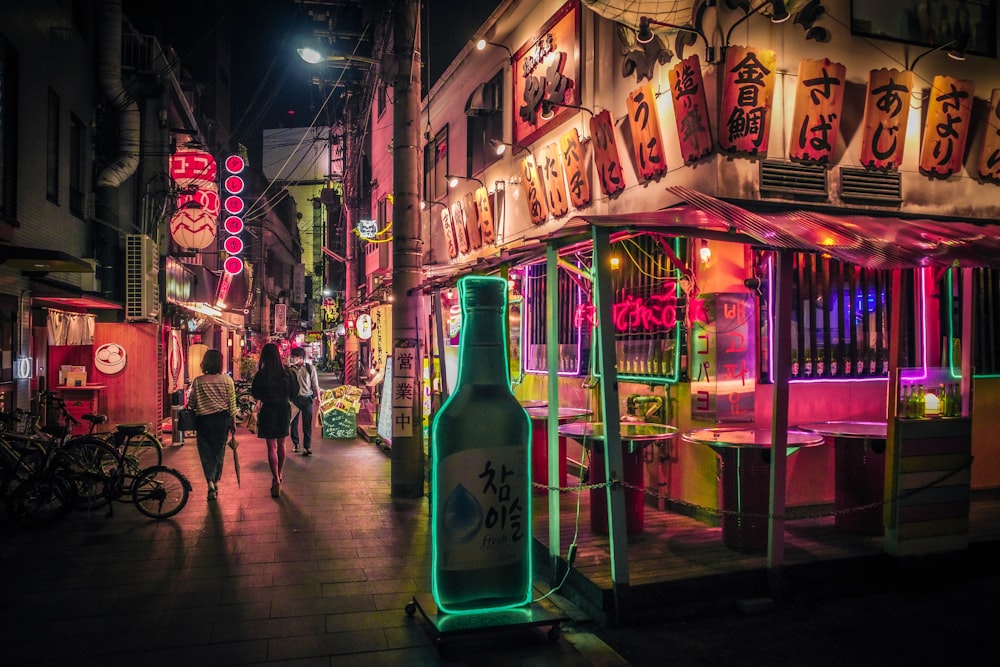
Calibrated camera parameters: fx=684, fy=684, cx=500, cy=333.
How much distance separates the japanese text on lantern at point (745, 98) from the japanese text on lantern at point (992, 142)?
3.70 metres

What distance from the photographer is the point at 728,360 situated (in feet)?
27.4

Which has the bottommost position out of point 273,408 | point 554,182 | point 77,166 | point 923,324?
point 273,408

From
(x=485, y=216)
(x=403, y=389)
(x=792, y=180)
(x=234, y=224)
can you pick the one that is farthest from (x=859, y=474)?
(x=234, y=224)

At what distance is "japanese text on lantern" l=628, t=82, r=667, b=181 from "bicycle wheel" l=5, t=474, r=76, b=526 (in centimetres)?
869

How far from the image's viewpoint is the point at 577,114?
1081 centimetres

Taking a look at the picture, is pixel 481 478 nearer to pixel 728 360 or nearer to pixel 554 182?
pixel 728 360

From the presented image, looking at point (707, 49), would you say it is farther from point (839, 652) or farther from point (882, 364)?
point (839, 652)

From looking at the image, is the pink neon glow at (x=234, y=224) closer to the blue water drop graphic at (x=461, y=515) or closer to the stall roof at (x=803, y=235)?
the stall roof at (x=803, y=235)

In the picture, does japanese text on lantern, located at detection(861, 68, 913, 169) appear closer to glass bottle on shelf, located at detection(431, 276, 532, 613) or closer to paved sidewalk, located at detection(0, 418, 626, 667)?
glass bottle on shelf, located at detection(431, 276, 532, 613)

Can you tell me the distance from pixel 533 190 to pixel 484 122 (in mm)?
4221

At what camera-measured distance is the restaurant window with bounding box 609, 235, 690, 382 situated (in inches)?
349

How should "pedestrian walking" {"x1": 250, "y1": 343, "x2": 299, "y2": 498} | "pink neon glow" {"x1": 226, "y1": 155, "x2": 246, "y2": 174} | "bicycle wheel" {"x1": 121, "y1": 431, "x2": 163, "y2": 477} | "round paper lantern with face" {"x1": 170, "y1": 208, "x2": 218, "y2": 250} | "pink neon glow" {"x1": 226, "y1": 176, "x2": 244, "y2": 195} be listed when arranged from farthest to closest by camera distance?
1. "pink neon glow" {"x1": 226, "y1": 176, "x2": 244, "y2": 195}
2. "pink neon glow" {"x1": 226, "y1": 155, "x2": 246, "y2": 174}
3. "round paper lantern with face" {"x1": 170, "y1": 208, "x2": 218, "y2": 250}
4. "pedestrian walking" {"x1": 250, "y1": 343, "x2": 299, "y2": 498}
5. "bicycle wheel" {"x1": 121, "y1": 431, "x2": 163, "y2": 477}

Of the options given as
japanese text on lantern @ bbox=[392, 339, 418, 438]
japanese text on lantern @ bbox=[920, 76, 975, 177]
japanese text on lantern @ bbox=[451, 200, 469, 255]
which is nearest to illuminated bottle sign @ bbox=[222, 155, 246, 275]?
japanese text on lantern @ bbox=[451, 200, 469, 255]

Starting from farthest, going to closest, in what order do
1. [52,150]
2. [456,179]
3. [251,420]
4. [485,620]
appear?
1. [251,420]
2. [456,179]
3. [52,150]
4. [485,620]
